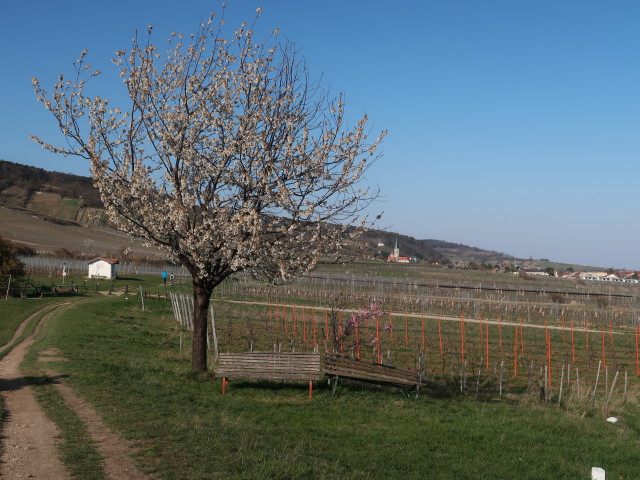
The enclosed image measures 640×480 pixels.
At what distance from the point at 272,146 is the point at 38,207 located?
16138cm

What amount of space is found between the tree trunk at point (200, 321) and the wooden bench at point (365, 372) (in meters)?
3.61

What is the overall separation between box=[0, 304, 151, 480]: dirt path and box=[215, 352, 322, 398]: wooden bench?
12.0 feet

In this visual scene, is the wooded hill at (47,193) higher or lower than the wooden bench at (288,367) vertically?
higher

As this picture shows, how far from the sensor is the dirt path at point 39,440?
28.8 ft

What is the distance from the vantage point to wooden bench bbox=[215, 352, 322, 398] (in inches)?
606

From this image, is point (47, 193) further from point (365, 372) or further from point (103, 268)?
point (365, 372)

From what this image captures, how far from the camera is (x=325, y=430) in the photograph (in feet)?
41.1

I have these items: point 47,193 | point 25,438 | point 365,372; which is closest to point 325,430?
point 365,372

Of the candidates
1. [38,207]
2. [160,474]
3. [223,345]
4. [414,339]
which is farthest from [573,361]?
[38,207]

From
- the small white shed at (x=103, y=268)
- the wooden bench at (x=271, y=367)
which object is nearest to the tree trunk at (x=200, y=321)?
the wooden bench at (x=271, y=367)

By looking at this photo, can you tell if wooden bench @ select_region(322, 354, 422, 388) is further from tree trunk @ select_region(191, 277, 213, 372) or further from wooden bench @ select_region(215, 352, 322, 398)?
Result: tree trunk @ select_region(191, 277, 213, 372)

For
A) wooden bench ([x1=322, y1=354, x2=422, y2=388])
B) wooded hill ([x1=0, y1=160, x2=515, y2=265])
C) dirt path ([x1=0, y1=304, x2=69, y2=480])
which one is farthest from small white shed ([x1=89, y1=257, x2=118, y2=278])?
wooded hill ([x1=0, y1=160, x2=515, y2=265])

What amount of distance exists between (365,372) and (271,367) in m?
2.47

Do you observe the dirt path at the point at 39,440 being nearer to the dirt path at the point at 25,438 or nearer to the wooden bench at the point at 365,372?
the dirt path at the point at 25,438
